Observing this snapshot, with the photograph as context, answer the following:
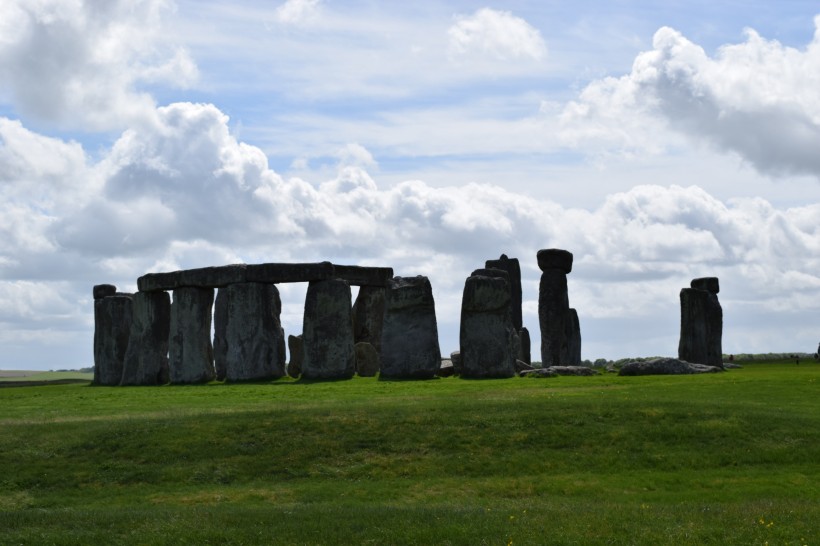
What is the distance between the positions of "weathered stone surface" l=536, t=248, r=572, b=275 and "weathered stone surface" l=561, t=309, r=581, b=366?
2392 millimetres

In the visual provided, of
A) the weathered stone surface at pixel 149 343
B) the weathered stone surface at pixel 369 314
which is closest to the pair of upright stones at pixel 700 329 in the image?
the weathered stone surface at pixel 369 314

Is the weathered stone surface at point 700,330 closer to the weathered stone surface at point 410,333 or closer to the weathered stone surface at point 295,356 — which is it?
the weathered stone surface at point 410,333

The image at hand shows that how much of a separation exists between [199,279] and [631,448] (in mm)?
24022

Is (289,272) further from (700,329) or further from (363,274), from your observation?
(700,329)

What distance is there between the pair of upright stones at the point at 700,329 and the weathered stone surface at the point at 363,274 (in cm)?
1269

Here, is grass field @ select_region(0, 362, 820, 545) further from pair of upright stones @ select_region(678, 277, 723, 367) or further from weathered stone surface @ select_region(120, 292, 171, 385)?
pair of upright stones @ select_region(678, 277, 723, 367)

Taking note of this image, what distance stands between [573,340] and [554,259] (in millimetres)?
6164

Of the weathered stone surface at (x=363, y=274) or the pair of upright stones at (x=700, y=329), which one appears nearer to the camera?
the pair of upright stones at (x=700, y=329)

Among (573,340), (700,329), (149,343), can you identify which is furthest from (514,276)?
(149,343)

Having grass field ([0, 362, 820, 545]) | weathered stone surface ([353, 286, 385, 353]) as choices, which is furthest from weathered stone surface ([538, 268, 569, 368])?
grass field ([0, 362, 820, 545])

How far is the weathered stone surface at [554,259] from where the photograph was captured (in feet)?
150

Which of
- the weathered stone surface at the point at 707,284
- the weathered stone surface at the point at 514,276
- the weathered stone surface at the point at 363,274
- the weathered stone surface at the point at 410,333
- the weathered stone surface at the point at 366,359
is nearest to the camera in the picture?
the weathered stone surface at the point at 410,333

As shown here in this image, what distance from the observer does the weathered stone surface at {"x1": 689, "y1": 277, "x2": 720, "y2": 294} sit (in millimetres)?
47438

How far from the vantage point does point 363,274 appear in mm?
49969
